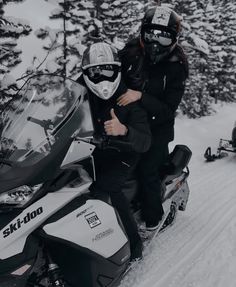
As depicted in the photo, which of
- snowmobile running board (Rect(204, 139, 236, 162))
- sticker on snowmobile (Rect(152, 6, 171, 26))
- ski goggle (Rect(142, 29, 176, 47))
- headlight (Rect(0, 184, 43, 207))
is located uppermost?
sticker on snowmobile (Rect(152, 6, 171, 26))

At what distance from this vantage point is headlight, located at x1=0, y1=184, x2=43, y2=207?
272cm

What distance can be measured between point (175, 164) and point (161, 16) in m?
1.70

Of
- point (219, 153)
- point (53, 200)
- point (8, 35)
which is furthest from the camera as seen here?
point (219, 153)

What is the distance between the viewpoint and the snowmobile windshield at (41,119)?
2.90m

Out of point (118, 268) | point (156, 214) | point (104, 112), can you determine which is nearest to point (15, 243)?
point (118, 268)

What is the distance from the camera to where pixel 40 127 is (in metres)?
3.02

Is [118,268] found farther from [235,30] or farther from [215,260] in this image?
[235,30]

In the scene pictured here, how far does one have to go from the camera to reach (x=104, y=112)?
143 inches

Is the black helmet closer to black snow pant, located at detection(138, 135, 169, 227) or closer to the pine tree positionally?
black snow pant, located at detection(138, 135, 169, 227)

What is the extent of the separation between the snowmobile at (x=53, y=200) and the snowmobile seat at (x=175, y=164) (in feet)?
5.13

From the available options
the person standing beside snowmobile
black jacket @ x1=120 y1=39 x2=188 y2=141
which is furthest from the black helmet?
black jacket @ x1=120 y1=39 x2=188 y2=141

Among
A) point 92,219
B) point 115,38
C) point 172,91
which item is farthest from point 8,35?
point 115,38

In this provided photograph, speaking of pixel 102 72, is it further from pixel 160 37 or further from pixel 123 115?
pixel 160 37

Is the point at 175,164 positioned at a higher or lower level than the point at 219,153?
higher
